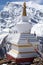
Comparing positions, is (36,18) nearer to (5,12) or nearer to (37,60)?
(5,12)

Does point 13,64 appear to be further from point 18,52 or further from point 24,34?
point 24,34

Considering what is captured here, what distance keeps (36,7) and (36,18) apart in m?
11.7

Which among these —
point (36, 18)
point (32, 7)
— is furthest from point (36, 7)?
point (36, 18)

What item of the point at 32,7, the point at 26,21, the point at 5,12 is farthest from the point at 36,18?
the point at 26,21

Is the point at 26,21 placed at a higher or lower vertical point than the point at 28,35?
higher

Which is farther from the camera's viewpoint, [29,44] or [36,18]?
[36,18]

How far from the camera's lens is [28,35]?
1134 cm

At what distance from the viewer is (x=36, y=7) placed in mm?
116062

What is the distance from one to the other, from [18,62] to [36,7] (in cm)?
10667

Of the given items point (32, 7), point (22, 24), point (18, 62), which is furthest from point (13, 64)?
point (32, 7)

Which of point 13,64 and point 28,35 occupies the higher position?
point 28,35

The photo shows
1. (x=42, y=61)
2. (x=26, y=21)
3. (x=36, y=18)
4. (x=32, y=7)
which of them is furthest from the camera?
(x=32, y=7)

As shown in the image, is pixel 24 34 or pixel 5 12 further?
pixel 5 12

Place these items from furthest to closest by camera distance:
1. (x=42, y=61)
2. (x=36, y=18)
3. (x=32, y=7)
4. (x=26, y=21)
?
(x=32, y=7) → (x=36, y=18) → (x=26, y=21) → (x=42, y=61)
